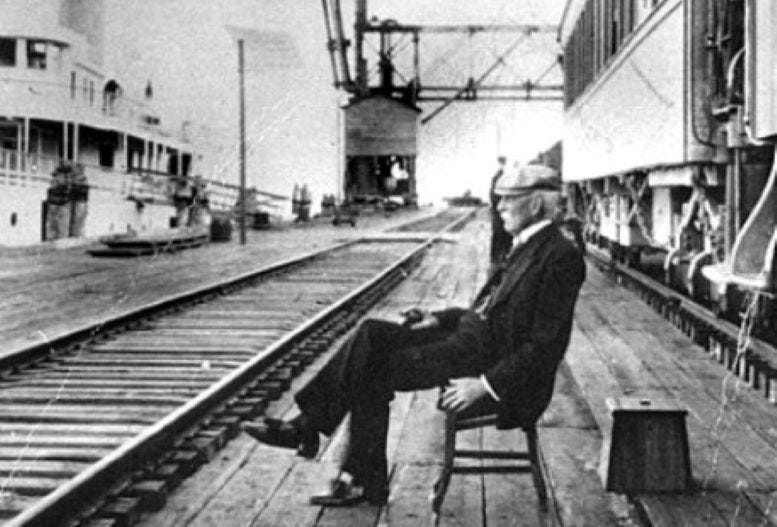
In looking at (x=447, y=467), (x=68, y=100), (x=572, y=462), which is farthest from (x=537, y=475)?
(x=68, y=100)

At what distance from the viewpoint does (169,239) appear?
69.3ft

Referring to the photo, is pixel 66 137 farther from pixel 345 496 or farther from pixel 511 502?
pixel 511 502

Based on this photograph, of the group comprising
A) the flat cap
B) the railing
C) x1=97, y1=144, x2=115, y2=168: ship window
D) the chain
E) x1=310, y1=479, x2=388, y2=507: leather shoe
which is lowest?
x1=310, y1=479, x2=388, y2=507: leather shoe

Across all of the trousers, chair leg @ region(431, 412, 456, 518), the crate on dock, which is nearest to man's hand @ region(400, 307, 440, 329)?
the trousers

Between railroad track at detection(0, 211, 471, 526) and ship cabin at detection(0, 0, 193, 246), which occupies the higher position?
ship cabin at detection(0, 0, 193, 246)

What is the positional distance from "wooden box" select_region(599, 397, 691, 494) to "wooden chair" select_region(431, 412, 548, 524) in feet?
1.03

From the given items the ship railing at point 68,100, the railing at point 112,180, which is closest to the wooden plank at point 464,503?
the railing at point 112,180

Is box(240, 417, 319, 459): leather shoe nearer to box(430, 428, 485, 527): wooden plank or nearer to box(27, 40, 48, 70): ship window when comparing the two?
box(430, 428, 485, 527): wooden plank

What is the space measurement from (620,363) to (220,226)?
18.3m

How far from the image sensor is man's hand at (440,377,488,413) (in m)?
3.81

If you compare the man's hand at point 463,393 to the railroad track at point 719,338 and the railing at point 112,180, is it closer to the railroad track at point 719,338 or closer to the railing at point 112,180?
the railroad track at point 719,338

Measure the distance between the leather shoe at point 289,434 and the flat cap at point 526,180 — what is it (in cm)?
117

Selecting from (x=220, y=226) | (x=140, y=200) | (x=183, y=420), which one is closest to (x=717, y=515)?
(x=183, y=420)

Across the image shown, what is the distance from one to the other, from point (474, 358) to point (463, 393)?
0.69 feet
